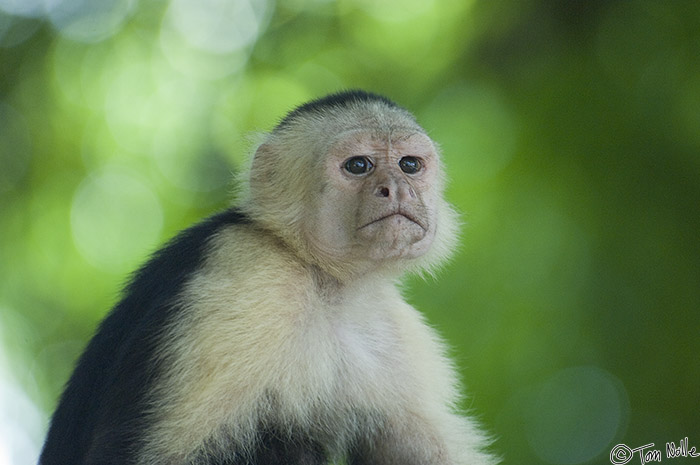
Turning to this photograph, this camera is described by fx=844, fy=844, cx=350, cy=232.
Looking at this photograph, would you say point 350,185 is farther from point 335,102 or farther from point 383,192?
point 335,102

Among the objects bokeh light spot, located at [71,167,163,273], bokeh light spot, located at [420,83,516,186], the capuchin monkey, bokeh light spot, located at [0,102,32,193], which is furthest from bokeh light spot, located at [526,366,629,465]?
bokeh light spot, located at [0,102,32,193]

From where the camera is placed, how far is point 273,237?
3.68m

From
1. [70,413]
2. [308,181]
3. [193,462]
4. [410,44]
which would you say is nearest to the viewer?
[193,462]

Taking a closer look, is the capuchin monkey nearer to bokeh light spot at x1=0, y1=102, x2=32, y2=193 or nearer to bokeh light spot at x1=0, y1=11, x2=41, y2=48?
bokeh light spot at x1=0, y1=102, x2=32, y2=193

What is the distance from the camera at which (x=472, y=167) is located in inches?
246

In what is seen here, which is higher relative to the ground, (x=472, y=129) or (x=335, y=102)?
(x=472, y=129)

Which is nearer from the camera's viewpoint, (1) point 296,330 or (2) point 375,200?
(1) point 296,330

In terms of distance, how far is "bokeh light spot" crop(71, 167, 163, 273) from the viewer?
6781 millimetres

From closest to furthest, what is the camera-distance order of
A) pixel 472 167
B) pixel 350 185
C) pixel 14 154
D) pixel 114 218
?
pixel 350 185, pixel 472 167, pixel 114 218, pixel 14 154

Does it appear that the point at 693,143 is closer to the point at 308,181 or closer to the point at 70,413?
the point at 308,181

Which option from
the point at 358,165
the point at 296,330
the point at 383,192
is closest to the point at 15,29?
the point at 358,165

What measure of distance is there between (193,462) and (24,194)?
4.81 metres

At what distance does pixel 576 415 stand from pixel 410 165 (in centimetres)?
277

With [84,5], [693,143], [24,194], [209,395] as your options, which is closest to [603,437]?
[693,143]
